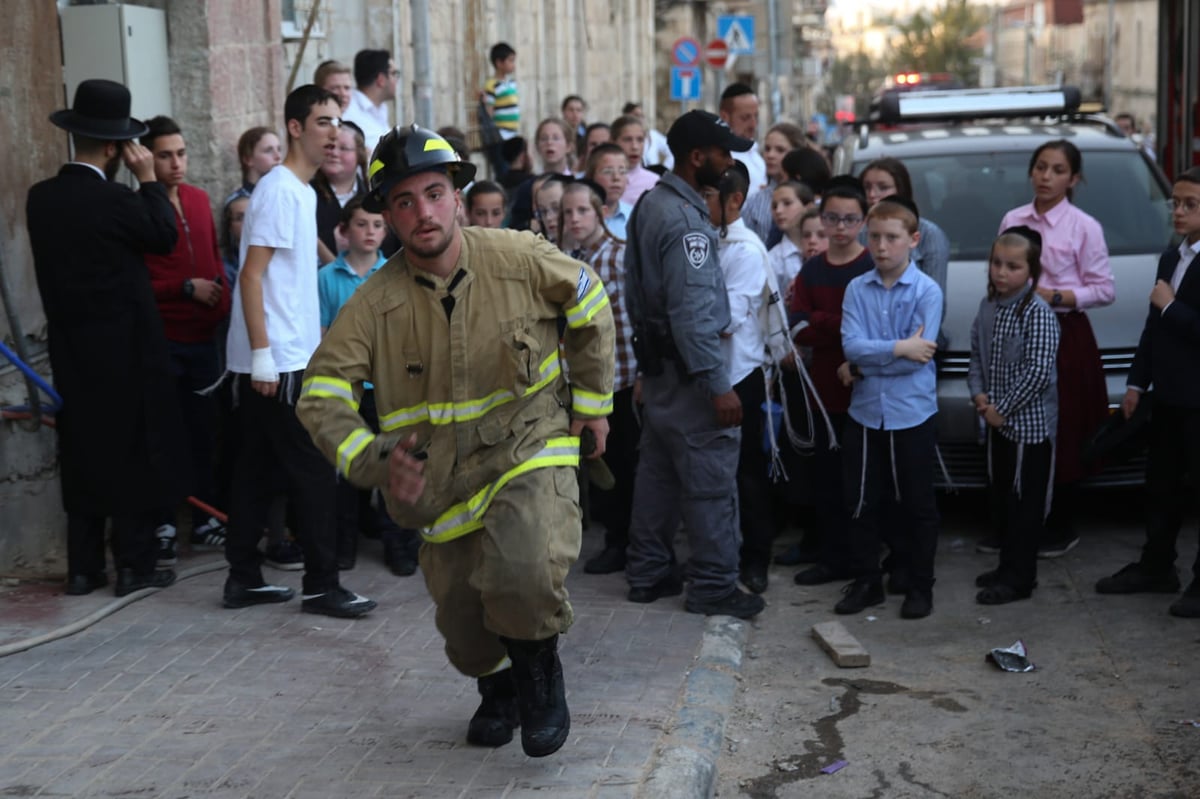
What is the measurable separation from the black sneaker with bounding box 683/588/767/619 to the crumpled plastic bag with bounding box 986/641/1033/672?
1.05 m

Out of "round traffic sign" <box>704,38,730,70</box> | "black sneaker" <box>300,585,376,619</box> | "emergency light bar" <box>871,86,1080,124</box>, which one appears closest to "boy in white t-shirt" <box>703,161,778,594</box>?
"black sneaker" <box>300,585,376,619</box>

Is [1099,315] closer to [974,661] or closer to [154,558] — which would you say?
[974,661]

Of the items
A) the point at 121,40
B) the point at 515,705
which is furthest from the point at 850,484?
the point at 121,40

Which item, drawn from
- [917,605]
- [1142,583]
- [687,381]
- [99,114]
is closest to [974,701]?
[917,605]

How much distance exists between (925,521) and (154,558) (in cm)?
328

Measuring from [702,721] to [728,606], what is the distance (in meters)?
1.49

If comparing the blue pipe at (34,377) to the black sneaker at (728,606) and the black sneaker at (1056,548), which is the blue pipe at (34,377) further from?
the black sneaker at (1056,548)

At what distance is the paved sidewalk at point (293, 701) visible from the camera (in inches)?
191

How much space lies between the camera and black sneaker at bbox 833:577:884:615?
7.13 m

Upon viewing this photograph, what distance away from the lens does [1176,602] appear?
273 inches

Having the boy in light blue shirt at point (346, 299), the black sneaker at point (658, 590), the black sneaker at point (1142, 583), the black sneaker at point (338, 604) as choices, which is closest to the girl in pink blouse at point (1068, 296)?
the black sneaker at point (1142, 583)

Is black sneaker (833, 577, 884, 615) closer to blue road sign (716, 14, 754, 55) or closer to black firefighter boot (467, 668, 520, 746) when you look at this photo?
black firefighter boot (467, 668, 520, 746)

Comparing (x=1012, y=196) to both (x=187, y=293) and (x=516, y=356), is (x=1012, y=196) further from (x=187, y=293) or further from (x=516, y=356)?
(x=516, y=356)

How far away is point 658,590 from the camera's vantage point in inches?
284
